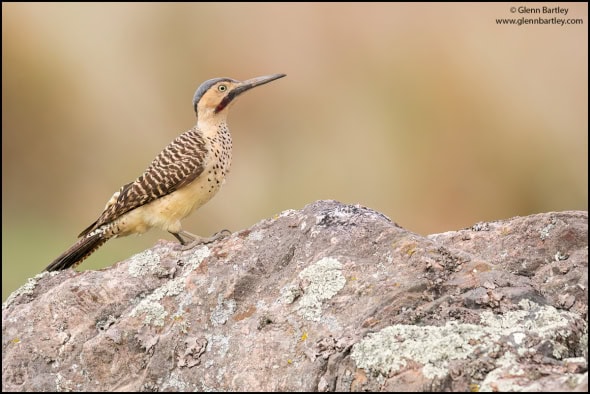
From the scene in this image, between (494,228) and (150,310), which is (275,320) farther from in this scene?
(494,228)

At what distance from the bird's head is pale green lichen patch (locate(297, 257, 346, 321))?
2.47 metres

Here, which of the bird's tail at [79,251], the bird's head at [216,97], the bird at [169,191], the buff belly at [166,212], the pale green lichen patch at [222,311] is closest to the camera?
the pale green lichen patch at [222,311]

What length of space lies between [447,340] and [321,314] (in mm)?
600

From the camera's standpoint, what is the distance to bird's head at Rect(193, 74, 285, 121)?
5902mm

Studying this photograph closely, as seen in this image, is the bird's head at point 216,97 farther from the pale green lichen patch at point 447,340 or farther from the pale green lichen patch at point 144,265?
the pale green lichen patch at point 447,340

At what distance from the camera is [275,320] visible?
11.6 ft

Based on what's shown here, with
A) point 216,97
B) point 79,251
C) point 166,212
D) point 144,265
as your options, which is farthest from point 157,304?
point 216,97

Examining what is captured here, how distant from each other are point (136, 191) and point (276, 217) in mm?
1506

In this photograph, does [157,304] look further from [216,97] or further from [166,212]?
[216,97]

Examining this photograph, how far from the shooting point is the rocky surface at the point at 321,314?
122 inches

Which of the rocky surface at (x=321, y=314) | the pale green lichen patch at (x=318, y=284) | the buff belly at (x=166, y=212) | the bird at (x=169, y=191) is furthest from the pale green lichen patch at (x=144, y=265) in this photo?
the buff belly at (x=166, y=212)

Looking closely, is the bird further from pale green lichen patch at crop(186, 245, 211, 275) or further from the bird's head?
pale green lichen patch at crop(186, 245, 211, 275)

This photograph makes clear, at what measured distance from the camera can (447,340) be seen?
10.2 feet

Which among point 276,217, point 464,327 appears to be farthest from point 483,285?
point 276,217
